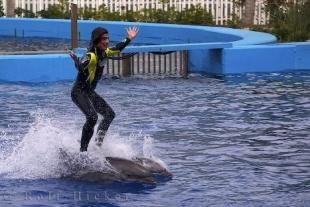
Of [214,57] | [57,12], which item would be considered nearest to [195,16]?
[57,12]

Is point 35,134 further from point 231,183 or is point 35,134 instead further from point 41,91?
point 41,91

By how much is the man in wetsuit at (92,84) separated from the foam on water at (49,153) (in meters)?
0.20

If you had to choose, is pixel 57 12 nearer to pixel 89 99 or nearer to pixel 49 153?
pixel 49 153

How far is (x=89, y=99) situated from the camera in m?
9.03

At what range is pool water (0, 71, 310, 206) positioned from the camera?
8.12 meters

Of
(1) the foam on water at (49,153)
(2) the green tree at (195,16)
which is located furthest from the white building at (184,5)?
(1) the foam on water at (49,153)

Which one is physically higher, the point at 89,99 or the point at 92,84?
the point at 92,84

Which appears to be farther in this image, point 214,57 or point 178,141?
point 214,57

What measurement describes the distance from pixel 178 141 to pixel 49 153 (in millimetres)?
2095

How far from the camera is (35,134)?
9828 mm

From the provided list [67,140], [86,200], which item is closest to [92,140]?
[67,140]

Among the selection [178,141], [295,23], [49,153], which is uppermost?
[295,23]

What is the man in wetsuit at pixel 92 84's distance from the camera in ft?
28.8

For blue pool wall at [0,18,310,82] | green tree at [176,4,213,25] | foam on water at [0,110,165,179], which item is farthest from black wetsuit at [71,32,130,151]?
green tree at [176,4,213,25]
